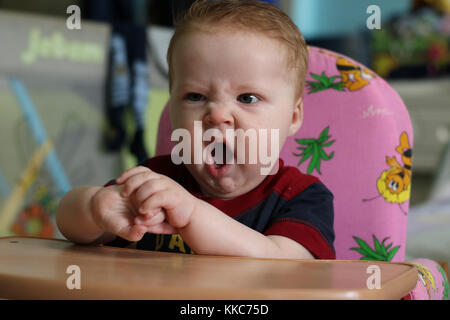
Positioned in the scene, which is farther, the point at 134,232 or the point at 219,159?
the point at 219,159

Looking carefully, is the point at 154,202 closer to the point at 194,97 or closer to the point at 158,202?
the point at 158,202

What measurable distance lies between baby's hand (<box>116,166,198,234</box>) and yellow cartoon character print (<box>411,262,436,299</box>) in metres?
0.36

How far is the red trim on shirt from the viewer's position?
785mm

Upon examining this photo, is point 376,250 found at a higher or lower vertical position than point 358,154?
lower

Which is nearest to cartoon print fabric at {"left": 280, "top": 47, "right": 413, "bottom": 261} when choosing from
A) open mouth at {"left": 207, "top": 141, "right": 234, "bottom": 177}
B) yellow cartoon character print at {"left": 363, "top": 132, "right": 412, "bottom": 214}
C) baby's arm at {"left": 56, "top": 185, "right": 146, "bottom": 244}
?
yellow cartoon character print at {"left": 363, "top": 132, "right": 412, "bottom": 214}

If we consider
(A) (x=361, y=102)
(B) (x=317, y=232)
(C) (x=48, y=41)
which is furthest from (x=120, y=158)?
(B) (x=317, y=232)

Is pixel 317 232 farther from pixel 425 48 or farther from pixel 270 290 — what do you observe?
pixel 425 48

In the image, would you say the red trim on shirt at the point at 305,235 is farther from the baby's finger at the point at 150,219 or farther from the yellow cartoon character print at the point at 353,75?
the yellow cartoon character print at the point at 353,75

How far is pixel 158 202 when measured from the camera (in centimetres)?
65

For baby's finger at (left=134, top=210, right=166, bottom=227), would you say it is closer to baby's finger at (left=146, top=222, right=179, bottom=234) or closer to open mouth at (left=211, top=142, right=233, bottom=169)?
baby's finger at (left=146, top=222, right=179, bottom=234)

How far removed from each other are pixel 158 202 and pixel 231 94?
22 centimetres

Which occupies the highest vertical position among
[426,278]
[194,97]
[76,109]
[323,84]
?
[76,109]

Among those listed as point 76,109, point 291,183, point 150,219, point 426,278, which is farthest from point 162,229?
point 76,109
